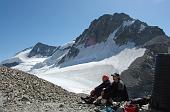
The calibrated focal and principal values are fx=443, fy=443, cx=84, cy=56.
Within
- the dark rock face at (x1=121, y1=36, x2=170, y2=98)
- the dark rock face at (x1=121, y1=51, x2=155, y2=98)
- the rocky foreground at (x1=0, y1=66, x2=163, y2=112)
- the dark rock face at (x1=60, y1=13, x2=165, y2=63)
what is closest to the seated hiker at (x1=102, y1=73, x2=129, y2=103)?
the rocky foreground at (x1=0, y1=66, x2=163, y2=112)

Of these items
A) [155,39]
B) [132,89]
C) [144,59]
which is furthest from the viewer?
[155,39]

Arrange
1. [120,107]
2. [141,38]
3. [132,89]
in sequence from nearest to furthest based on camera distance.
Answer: [120,107] → [132,89] → [141,38]

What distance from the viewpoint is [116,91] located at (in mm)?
14055

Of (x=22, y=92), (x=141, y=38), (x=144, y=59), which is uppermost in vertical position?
(x=141, y=38)

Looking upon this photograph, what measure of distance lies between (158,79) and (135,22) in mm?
173006

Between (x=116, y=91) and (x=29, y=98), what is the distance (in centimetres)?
319

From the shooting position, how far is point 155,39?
15625 centimetres

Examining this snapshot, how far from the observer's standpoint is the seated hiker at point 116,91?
45.3ft

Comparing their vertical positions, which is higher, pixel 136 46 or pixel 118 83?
pixel 136 46

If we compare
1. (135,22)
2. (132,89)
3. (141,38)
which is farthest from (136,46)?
(132,89)

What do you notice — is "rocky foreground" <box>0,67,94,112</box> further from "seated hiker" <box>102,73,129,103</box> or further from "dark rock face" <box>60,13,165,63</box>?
"dark rock face" <box>60,13,165,63</box>

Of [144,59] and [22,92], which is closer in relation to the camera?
[22,92]

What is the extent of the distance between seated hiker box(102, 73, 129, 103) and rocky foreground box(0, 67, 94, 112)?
0.66m

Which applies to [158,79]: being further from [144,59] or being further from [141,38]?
[141,38]
